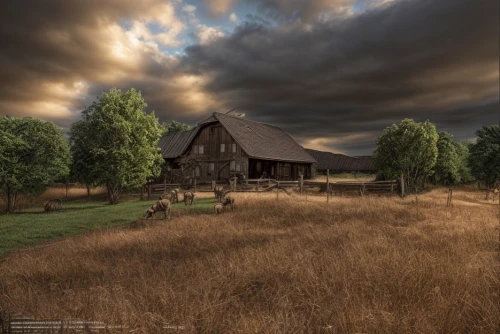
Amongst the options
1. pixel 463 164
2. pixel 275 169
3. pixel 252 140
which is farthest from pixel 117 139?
pixel 463 164

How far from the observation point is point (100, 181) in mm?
24828

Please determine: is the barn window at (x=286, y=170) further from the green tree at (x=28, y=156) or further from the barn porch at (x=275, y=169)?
the green tree at (x=28, y=156)

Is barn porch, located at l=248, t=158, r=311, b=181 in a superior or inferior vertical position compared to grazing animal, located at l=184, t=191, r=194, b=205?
superior

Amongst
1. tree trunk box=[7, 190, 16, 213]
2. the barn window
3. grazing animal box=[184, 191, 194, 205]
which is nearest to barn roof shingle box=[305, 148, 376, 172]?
the barn window

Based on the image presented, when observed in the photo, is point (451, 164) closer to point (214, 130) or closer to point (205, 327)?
point (214, 130)

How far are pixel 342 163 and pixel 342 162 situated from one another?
0.30 meters

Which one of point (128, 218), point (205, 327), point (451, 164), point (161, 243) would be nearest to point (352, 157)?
point (451, 164)

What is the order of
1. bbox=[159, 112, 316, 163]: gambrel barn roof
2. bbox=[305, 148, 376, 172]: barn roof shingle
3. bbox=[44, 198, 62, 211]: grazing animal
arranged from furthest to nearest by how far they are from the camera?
bbox=[305, 148, 376, 172]: barn roof shingle
bbox=[159, 112, 316, 163]: gambrel barn roof
bbox=[44, 198, 62, 211]: grazing animal

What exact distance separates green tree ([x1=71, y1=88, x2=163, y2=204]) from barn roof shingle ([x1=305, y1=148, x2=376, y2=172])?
49.0 m

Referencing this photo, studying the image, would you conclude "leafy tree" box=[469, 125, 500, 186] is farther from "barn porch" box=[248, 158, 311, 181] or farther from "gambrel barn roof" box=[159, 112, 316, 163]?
"barn porch" box=[248, 158, 311, 181]

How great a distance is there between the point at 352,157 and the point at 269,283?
215 ft

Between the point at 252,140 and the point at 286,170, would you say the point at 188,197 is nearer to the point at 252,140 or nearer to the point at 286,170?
the point at 252,140

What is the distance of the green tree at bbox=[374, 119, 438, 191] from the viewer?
26828mm

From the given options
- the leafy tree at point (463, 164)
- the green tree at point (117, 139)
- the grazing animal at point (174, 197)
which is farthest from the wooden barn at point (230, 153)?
the leafy tree at point (463, 164)
